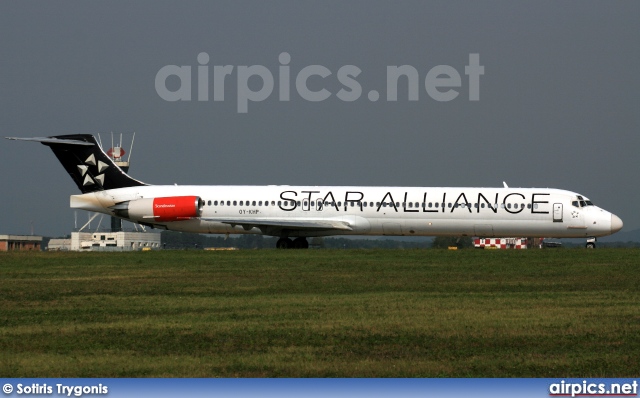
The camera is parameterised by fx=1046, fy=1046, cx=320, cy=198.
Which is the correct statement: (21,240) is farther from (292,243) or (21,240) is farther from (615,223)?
(615,223)

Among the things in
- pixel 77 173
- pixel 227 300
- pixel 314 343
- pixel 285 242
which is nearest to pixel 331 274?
pixel 227 300

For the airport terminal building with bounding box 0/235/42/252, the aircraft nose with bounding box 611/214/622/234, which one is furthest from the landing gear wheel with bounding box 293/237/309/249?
the airport terminal building with bounding box 0/235/42/252

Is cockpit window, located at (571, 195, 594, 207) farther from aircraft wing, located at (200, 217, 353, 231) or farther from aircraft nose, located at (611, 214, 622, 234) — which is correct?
aircraft wing, located at (200, 217, 353, 231)

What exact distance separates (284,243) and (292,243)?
0.41 metres

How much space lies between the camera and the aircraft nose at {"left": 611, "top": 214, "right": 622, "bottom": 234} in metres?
44.5

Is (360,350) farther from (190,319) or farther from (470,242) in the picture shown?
(470,242)

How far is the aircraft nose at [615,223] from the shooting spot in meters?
44.5

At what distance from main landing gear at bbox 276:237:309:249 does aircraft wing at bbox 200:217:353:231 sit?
1106 millimetres

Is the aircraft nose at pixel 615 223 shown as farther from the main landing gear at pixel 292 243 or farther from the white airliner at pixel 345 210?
the main landing gear at pixel 292 243

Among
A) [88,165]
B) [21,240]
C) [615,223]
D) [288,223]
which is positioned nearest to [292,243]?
[288,223]

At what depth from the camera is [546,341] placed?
619 inches

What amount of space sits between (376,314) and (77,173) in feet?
105

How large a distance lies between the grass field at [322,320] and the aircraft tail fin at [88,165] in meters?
16.5

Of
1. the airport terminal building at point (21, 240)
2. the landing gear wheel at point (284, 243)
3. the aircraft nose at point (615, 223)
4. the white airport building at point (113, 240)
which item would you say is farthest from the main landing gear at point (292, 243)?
the airport terminal building at point (21, 240)
